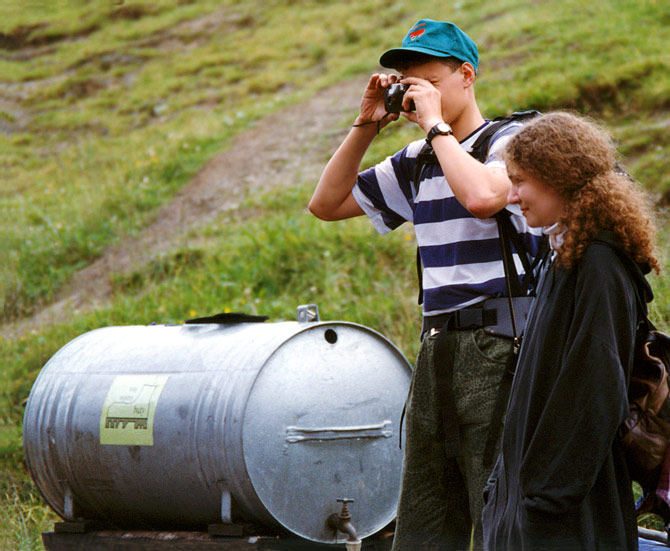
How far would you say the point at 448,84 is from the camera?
2.99 m

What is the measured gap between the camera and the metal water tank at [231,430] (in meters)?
3.50

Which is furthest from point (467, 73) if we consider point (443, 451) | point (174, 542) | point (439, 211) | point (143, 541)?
point (143, 541)

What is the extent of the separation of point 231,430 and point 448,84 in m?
1.50

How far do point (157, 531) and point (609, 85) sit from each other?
7.67m

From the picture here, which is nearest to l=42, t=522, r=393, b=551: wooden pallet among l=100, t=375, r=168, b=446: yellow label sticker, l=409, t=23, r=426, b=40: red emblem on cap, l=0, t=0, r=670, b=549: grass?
l=100, t=375, r=168, b=446: yellow label sticker

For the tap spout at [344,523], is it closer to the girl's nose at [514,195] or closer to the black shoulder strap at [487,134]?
the black shoulder strap at [487,134]

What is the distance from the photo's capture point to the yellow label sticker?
3754mm

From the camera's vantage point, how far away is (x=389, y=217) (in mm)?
3318

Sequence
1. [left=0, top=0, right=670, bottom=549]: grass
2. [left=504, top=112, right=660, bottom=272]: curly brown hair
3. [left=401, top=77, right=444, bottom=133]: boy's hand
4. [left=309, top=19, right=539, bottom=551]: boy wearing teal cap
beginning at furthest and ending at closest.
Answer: [left=0, top=0, right=670, bottom=549]: grass → [left=401, top=77, right=444, bottom=133]: boy's hand → [left=309, top=19, right=539, bottom=551]: boy wearing teal cap → [left=504, top=112, right=660, bottom=272]: curly brown hair

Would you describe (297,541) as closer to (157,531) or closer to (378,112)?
(157,531)

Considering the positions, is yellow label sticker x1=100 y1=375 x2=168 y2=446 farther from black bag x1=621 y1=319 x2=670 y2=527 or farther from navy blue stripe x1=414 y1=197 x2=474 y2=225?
black bag x1=621 y1=319 x2=670 y2=527

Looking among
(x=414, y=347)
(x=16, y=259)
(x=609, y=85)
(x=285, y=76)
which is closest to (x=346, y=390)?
(x=414, y=347)

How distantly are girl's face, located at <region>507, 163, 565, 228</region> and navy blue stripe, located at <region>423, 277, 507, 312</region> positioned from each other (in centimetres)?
48

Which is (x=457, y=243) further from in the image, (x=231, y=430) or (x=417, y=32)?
(x=231, y=430)
